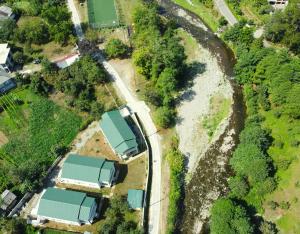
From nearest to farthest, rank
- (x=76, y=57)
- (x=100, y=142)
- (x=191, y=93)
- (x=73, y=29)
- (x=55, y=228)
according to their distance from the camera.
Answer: (x=55, y=228) → (x=100, y=142) → (x=191, y=93) → (x=76, y=57) → (x=73, y=29)

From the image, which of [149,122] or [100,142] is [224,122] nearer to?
[149,122]

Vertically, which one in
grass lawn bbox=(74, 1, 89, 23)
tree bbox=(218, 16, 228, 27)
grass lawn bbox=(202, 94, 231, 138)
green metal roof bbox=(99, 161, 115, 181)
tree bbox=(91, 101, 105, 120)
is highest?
grass lawn bbox=(74, 1, 89, 23)

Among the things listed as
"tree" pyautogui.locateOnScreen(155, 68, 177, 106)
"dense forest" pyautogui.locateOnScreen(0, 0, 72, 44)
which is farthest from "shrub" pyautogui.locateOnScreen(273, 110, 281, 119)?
"dense forest" pyautogui.locateOnScreen(0, 0, 72, 44)

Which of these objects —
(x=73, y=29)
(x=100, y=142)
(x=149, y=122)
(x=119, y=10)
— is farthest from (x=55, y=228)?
(x=119, y=10)

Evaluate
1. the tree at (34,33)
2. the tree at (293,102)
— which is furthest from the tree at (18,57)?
the tree at (293,102)

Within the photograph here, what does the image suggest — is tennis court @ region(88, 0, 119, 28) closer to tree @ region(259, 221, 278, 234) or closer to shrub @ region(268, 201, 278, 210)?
shrub @ region(268, 201, 278, 210)

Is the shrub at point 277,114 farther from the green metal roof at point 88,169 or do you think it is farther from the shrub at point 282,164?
the green metal roof at point 88,169

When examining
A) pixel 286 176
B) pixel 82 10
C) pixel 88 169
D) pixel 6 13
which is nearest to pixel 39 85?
pixel 88 169
